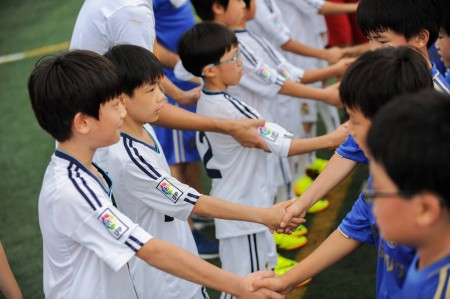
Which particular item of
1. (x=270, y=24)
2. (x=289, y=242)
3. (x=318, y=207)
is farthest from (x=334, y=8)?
(x=289, y=242)

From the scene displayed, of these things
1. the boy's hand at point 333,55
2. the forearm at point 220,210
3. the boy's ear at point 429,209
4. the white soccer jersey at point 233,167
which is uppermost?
the boy's ear at point 429,209

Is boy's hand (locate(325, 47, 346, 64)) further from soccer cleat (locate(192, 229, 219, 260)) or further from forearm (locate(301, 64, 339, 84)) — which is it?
soccer cleat (locate(192, 229, 219, 260))

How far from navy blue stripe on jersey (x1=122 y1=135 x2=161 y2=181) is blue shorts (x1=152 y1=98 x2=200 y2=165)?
156 centimetres

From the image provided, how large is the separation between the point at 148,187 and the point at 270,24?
2.21 metres

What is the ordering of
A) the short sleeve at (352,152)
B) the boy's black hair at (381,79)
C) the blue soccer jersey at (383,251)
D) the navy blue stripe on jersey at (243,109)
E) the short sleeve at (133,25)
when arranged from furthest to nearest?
the navy blue stripe on jersey at (243,109) < the short sleeve at (133,25) < the short sleeve at (352,152) < the boy's black hair at (381,79) < the blue soccer jersey at (383,251)

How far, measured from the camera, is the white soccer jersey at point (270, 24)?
4902 millimetres

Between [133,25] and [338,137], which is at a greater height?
[133,25]

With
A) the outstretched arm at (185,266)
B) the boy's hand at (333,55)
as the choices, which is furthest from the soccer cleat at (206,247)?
the outstretched arm at (185,266)

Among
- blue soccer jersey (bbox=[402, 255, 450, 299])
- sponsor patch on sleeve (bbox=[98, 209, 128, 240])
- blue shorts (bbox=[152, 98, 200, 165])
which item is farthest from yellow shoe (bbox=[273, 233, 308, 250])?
blue soccer jersey (bbox=[402, 255, 450, 299])

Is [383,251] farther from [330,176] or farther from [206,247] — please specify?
[206,247]

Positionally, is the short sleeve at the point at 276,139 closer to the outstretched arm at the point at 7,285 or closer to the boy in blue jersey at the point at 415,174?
the outstretched arm at the point at 7,285

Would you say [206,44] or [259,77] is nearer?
[206,44]

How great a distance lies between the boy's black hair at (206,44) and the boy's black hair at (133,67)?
0.71m

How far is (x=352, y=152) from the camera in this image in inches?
120
